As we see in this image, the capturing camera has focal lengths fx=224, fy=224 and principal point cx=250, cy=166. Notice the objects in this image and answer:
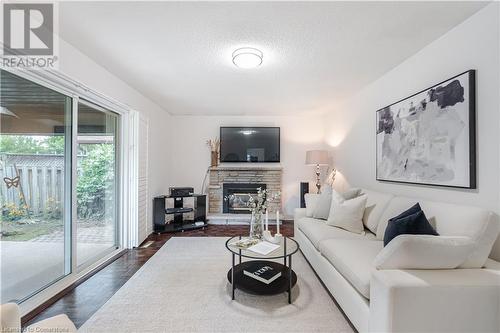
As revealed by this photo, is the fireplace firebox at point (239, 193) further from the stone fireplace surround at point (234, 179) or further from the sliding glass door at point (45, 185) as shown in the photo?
the sliding glass door at point (45, 185)

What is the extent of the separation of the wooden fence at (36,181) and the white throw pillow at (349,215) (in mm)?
2940

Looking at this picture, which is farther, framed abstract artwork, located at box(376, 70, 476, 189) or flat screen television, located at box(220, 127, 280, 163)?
flat screen television, located at box(220, 127, 280, 163)

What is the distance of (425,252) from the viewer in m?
1.28

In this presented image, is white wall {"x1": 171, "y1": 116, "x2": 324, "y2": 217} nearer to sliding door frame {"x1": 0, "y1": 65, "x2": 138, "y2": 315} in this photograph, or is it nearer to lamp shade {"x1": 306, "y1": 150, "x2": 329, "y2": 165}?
lamp shade {"x1": 306, "y1": 150, "x2": 329, "y2": 165}

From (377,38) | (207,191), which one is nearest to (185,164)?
(207,191)

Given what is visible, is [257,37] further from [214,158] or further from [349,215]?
[214,158]

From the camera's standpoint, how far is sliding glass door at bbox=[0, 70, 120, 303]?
178 cm

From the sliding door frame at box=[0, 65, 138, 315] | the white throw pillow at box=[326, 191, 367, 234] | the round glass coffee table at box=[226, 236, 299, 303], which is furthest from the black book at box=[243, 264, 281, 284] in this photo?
the sliding door frame at box=[0, 65, 138, 315]

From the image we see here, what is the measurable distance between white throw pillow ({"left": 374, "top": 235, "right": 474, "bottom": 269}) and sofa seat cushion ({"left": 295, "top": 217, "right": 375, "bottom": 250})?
1.00 m

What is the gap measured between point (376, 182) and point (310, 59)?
180 centimetres

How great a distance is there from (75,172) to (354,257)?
2801mm

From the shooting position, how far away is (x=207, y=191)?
493 cm

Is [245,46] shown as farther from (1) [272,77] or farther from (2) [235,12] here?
(1) [272,77]

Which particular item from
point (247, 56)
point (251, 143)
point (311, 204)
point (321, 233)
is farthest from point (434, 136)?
point (251, 143)
